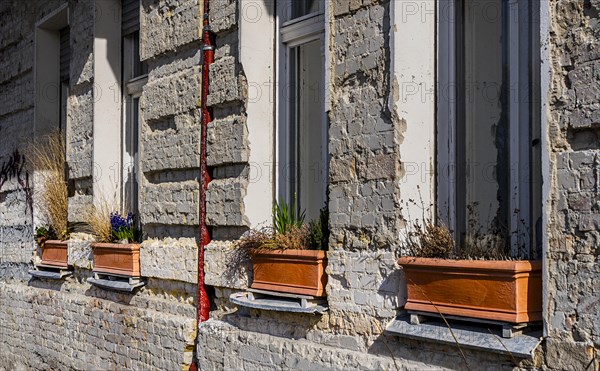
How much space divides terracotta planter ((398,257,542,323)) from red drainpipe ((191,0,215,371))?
2.36m

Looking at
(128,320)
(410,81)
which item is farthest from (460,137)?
(128,320)

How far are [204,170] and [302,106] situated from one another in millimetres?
973

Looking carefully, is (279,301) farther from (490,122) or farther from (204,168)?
(490,122)

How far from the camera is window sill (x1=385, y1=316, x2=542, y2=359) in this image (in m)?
3.73

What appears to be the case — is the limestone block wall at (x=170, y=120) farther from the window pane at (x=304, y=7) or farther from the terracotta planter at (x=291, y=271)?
the terracotta planter at (x=291, y=271)

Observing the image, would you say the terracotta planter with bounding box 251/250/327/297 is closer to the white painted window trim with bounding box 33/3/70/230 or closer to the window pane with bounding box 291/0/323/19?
the window pane with bounding box 291/0/323/19

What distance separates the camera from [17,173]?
1005 centimetres

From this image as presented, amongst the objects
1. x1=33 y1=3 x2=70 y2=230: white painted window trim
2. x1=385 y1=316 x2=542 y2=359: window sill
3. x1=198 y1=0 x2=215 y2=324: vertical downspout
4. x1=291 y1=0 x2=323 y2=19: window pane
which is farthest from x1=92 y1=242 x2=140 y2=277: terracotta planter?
x1=385 y1=316 x2=542 y2=359: window sill

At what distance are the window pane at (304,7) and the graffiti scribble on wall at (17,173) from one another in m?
5.07

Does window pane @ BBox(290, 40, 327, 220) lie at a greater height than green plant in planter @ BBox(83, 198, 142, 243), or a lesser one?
greater

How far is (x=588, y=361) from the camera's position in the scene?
351 centimetres

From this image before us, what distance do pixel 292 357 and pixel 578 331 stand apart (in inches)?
83.4

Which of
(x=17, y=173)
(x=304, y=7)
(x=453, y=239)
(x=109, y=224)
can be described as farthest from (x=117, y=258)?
(x=453, y=239)

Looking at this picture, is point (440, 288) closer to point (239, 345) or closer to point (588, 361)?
point (588, 361)
